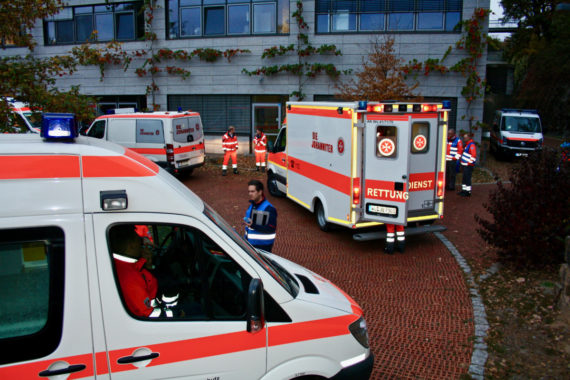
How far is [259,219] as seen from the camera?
248 inches

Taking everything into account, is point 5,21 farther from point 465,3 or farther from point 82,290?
point 465,3

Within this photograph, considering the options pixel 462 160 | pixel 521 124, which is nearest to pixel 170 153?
pixel 462 160

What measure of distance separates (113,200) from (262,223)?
11.0 feet

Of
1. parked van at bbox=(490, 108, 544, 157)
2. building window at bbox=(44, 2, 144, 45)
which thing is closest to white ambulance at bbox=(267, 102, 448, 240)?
parked van at bbox=(490, 108, 544, 157)

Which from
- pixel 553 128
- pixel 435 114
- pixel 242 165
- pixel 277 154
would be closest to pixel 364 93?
pixel 277 154

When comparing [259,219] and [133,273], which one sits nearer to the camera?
[133,273]

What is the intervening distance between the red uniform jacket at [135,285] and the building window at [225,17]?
767 inches

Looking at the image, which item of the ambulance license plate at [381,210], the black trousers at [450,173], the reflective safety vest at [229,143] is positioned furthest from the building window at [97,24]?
the ambulance license plate at [381,210]

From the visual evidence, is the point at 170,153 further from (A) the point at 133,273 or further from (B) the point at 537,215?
(A) the point at 133,273

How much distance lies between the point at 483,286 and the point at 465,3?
50.0 ft

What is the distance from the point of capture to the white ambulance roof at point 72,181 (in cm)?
293

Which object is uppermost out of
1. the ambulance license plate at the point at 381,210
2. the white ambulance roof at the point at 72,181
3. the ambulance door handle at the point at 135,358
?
the white ambulance roof at the point at 72,181

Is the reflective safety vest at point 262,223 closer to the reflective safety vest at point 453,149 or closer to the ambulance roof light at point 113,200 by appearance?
the ambulance roof light at point 113,200

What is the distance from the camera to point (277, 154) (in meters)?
13.5
